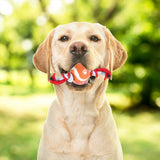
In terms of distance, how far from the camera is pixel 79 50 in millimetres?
2105

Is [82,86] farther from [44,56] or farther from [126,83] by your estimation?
[126,83]

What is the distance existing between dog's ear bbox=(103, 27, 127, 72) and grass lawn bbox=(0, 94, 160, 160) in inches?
126

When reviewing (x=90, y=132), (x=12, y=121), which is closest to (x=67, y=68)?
(x=90, y=132)

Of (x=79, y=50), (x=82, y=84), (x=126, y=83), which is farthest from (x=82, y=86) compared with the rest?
(x=126, y=83)

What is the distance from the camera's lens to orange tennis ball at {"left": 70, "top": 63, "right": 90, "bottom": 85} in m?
2.16

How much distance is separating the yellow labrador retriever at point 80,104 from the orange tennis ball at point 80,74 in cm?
3

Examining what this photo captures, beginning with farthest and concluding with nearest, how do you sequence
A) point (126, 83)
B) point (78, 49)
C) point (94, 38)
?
point (126, 83) < point (94, 38) < point (78, 49)

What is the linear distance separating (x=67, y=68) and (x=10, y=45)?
19934 millimetres

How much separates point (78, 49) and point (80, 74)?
0.66 ft

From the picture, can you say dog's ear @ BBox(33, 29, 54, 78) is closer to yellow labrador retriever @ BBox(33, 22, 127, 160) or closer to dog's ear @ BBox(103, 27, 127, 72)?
yellow labrador retriever @ BBox(33, 22, 127, 160)

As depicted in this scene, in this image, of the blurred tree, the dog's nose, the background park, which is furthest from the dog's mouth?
the blurred tree

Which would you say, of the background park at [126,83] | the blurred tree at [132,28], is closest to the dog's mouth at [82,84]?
the background park at [126,83]

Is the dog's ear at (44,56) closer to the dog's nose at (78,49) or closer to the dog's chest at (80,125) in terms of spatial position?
the dog's nose at (78,49)

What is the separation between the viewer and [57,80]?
2283 millimetres
